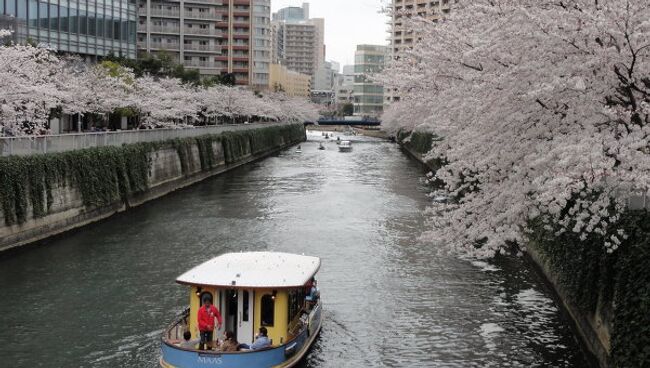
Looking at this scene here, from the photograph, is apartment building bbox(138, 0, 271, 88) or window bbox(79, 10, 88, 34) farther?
apartment building bbox(138, 0, 271, 88)

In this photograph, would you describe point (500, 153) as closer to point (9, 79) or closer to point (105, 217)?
point (9, 79)

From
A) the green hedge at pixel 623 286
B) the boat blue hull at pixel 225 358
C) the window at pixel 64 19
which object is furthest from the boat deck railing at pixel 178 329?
the window at pixel 64 19

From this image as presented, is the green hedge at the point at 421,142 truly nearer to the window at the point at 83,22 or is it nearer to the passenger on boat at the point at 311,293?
the window at the point at 83,22

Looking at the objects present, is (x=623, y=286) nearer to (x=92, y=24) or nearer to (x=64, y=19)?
(x=64, y=19)

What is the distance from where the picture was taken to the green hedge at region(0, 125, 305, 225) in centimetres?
2763

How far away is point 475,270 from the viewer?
84.5ft

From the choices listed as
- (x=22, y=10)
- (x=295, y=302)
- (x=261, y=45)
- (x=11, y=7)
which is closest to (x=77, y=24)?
(x=22, y=10)

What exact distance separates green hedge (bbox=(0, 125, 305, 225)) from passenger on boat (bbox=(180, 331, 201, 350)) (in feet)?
47.0

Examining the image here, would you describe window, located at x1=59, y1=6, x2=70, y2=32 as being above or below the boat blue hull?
above

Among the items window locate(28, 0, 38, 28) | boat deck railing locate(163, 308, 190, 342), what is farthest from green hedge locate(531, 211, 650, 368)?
window locate(28, 0, 38, 28)

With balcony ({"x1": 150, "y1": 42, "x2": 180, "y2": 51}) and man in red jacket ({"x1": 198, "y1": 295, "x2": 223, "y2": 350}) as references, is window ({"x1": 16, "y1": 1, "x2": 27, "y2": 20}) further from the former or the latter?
balcony ({"x1": 150, "y1": 42, "x2": 180, "y2": 51})

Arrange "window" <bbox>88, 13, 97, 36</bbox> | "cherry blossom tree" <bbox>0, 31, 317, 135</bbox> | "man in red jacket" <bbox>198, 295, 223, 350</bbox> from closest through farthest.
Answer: "man in red jacket" <bbox>198, 295, 223, 350</bbox>, "cherry blossom tree" <bbox>0, 31, 317, 135</bbox>, "window" <bbox>88, 13, 97, 36</bbox>

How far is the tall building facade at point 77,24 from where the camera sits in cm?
5203

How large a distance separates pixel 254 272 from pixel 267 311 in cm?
110
